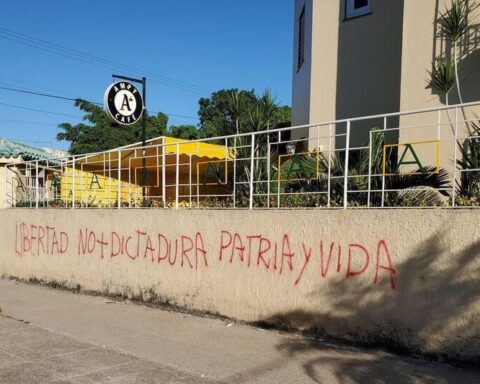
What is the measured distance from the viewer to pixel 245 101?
32.9ft

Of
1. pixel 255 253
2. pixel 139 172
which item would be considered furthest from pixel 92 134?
pixel 255 253

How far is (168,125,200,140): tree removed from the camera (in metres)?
33.8

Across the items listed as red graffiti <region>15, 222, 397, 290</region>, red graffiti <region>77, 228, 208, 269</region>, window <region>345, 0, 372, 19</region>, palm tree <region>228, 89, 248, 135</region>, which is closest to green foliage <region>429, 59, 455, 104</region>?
window <region>345, 0, 372, 19</region>

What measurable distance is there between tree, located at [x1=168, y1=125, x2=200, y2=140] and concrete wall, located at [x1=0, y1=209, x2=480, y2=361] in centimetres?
2496

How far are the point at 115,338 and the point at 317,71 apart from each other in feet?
20.4

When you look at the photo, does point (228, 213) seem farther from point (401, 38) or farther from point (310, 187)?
point (401, 38)

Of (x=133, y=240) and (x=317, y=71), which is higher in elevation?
(x=317, y=71)

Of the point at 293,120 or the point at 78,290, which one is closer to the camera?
the point at 78,290

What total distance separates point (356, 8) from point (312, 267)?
5752 millimetres

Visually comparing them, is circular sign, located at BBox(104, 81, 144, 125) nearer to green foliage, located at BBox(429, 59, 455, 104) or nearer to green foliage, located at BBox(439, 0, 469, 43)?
green foliage, located at BBox(429, 59, 455, 104)

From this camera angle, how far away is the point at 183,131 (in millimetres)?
34375

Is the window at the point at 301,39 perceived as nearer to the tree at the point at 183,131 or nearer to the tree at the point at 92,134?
the tree at the point at 92,134

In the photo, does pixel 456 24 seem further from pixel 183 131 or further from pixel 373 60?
pixel 183 131

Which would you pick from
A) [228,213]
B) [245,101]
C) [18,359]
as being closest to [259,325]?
[228,213]
